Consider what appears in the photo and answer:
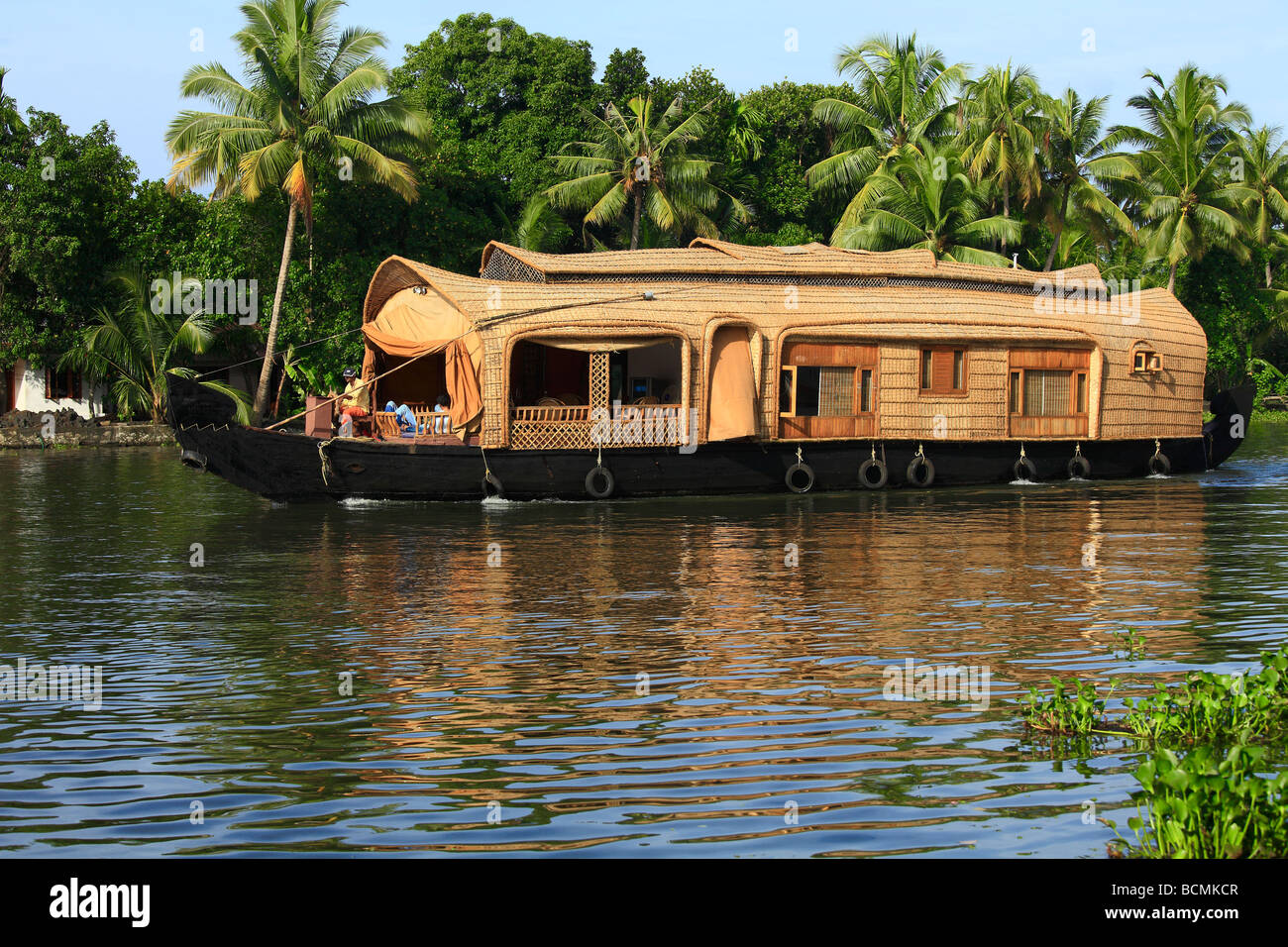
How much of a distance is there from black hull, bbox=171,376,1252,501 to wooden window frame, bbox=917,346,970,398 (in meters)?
0.70

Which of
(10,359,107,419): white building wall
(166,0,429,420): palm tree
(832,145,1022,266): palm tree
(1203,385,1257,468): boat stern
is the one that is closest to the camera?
(1203,385,1257,468): boat stern

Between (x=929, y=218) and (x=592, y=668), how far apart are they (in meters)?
24.2

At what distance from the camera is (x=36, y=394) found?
1409 inches

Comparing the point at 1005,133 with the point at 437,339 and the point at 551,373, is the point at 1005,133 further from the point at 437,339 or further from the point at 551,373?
the point at 437,339

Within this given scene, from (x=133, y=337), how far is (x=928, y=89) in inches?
854

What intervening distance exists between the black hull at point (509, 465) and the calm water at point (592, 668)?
2.65 feet

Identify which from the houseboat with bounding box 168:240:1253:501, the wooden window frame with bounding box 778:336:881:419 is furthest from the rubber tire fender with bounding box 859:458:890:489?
the wooden window frame with bounding box 778:336:881:419

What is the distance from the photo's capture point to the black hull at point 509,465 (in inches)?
626

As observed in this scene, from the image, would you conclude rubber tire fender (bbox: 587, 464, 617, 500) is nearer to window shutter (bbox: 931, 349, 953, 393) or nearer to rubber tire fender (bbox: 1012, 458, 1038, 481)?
window shutter (bbox: 931, 349, 953, 393)

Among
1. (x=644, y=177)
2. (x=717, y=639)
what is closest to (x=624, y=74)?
(x=644, y=177)

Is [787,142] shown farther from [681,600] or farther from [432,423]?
[681,600]

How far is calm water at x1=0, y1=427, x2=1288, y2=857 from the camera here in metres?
4.98

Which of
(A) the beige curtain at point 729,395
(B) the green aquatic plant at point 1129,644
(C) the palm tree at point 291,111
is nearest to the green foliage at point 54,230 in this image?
(C) the palm tree at point 291,111
